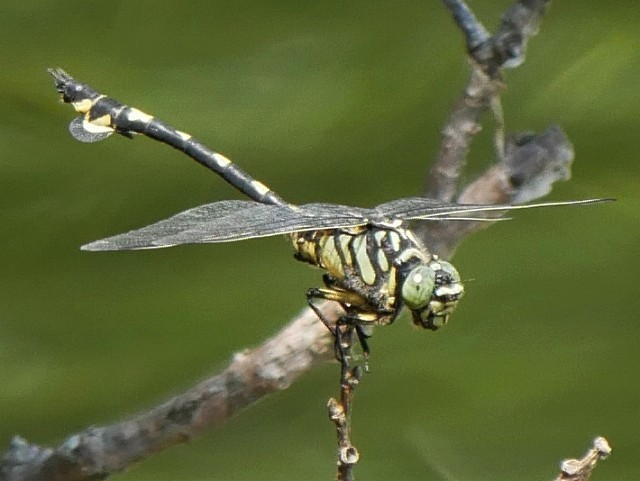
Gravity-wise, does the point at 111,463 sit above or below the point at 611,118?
below

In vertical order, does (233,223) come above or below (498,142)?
below

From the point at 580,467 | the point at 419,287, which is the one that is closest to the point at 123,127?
the point at 419,287

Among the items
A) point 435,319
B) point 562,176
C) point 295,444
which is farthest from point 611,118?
point 435,319

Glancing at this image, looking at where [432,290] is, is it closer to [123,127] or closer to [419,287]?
[419,287]

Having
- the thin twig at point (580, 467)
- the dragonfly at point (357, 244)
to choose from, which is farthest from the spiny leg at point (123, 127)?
the thin twig at point (580, 467)

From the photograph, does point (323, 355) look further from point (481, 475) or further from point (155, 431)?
point (481, 475)
